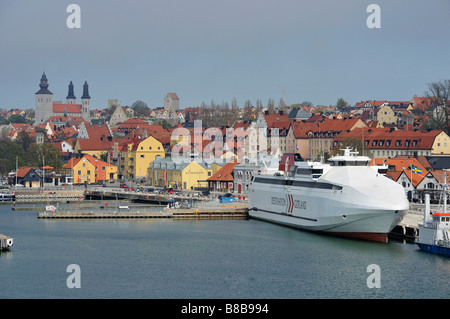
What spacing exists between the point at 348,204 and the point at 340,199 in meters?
0.85

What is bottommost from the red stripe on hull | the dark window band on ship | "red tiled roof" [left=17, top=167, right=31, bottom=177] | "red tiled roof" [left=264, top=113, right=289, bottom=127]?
the red stripe on hull

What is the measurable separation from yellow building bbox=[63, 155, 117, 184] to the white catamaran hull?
4275 cm

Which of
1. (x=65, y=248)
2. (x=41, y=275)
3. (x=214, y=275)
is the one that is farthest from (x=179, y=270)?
(x=65, y=248)

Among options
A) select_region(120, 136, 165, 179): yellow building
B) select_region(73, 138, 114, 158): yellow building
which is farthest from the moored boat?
select_region(73, 138, 114, 158): yellow building

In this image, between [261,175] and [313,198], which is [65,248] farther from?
[261,175]

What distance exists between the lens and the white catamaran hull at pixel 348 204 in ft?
163

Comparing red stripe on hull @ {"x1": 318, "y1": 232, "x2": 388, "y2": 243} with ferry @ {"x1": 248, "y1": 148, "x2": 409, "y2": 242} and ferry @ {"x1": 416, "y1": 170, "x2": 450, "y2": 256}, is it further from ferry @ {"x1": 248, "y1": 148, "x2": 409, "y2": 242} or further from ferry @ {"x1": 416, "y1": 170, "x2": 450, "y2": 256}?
ferry @ {"x1": 416, "y1": 170, "x2": 450, "y2": 256}

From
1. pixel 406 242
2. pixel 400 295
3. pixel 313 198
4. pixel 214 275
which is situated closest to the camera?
pixel 400 295

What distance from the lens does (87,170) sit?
9856 cm

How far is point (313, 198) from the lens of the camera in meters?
54.8

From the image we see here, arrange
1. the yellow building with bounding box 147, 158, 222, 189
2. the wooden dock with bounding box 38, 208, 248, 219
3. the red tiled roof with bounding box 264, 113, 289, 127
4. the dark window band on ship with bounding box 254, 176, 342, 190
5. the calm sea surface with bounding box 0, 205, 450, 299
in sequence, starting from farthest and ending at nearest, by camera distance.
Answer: the red tiled roof with bounding box 264, 113, 289, 127 < the yellow building with bounding box 147, 158, 222, 189 < the wooden dock with bounding box 38, 208, 248, 219 < the dark window band on ship with bounding box 254, 176, 342, 190 < the calm sea surface with bounding box 0, 205, 450, 299

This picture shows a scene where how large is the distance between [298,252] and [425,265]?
746 cm

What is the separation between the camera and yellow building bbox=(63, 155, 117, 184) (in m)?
97.5

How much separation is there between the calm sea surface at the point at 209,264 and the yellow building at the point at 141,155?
151ft
